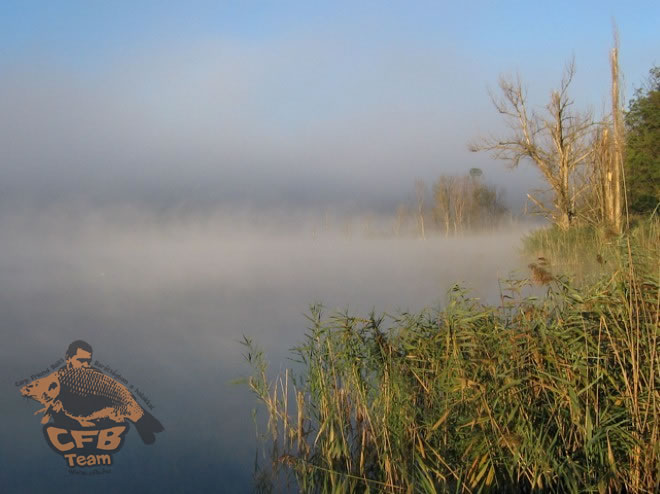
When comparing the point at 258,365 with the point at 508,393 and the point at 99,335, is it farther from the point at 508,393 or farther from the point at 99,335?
the point at 99,335

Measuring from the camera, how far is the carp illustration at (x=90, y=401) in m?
5.64

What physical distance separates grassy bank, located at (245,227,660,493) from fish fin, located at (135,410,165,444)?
1.86 metres

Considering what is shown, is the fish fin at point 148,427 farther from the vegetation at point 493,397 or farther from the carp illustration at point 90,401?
the vegetation at point 493,397

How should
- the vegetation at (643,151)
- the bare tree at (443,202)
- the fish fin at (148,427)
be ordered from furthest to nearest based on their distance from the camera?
the bare tree at (443,202), the vegetation at (643,151), the fish fin at (148,427)

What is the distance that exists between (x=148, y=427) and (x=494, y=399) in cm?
404

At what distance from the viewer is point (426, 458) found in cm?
360

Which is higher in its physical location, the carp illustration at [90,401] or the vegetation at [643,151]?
the vegetation at [643,151]

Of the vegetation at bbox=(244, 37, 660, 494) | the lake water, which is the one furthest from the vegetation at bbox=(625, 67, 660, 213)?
the vegetation at bbox=(244, 37, 660, 494)

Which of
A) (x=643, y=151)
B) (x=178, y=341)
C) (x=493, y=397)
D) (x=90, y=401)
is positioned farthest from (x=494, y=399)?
(x=643, y=151)

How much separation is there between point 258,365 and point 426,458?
5.95 feet

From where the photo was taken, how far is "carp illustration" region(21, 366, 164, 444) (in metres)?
5.64

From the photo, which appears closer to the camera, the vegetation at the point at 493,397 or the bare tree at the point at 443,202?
the vegetation at the point at 493,397

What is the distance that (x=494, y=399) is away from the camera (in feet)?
11.6

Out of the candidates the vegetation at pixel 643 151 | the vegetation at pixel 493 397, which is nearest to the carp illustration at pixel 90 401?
the vegetation at pixel 493 397
